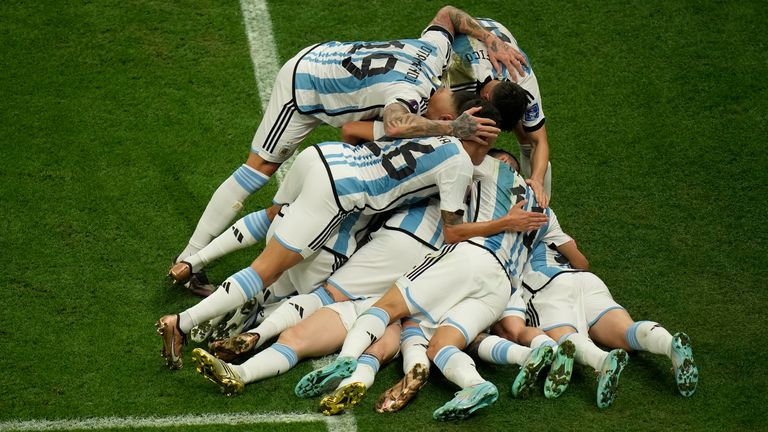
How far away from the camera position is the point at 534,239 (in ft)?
21.1

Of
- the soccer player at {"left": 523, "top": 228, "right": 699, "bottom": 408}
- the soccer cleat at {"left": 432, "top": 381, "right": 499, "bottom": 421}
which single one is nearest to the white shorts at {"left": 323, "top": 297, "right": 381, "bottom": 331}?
the soccer cleat at {"left": 432, "top": 381, "right": 499, "bottom": 421}

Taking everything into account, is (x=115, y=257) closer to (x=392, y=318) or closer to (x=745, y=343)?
(x=392, y=318)

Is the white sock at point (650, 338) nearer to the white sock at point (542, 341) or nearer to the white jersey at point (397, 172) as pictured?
the white sock at point (542, 341)

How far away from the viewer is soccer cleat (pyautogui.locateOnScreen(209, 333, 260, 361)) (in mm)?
5691

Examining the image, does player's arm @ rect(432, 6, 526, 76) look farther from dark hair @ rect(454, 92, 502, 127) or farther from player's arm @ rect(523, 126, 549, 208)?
dark hair @ rect(454, 92, 502, 127)

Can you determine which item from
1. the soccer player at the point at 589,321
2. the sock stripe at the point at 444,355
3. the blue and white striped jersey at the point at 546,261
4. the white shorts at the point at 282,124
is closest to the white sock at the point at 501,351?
the sock stripe at the point at 444,355

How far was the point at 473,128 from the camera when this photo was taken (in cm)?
606

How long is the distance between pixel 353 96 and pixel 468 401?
6.69ft

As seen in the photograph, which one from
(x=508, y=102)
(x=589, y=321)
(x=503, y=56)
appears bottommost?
(x=589, y=321)

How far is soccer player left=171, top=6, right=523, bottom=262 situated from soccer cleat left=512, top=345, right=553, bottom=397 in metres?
1.27

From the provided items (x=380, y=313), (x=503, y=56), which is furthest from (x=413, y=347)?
(x=503, y=56)

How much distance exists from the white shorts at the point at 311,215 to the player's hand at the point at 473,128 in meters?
0.78

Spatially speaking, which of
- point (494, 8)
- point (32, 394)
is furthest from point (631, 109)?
point (32, 394)

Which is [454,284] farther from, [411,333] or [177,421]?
[177,421]
